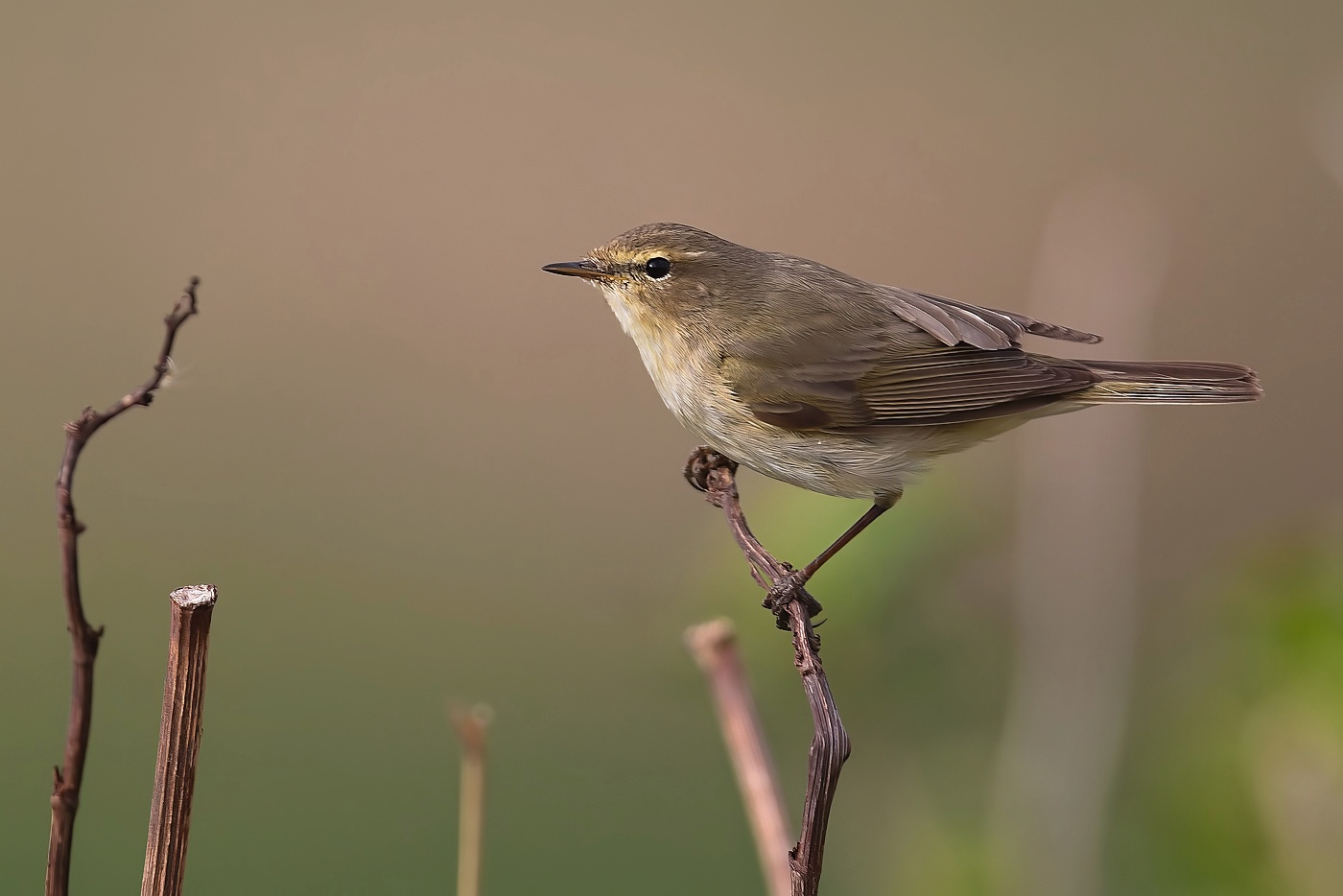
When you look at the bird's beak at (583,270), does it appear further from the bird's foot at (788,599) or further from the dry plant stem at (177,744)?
the dry plant stem at (177,744)

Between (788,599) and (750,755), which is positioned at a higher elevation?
(788,599)

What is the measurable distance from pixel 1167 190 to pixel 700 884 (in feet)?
16.2

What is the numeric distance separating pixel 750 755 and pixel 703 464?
1.49 metres

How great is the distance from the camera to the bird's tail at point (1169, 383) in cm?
256

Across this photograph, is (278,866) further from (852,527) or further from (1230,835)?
(1230,835)

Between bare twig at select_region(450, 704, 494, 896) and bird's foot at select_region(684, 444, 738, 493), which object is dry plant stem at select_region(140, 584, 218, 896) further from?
bird's foot at select_region(684, 444, 738, 493)

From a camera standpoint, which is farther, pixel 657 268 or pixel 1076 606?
pixel 657 268

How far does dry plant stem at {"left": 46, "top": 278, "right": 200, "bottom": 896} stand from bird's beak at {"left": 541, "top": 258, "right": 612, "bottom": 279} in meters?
1.73

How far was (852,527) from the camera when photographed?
252cm

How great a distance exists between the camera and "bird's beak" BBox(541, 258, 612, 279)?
2.69 metres

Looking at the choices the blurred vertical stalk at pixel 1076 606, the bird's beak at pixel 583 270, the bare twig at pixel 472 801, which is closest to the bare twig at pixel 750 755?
the bare twig at pixel 472 801

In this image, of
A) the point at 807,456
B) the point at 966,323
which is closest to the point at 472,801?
the point at 807,456

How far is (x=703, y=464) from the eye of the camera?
2.81 m

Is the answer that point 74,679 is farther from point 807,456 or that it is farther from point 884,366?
point 884,366
